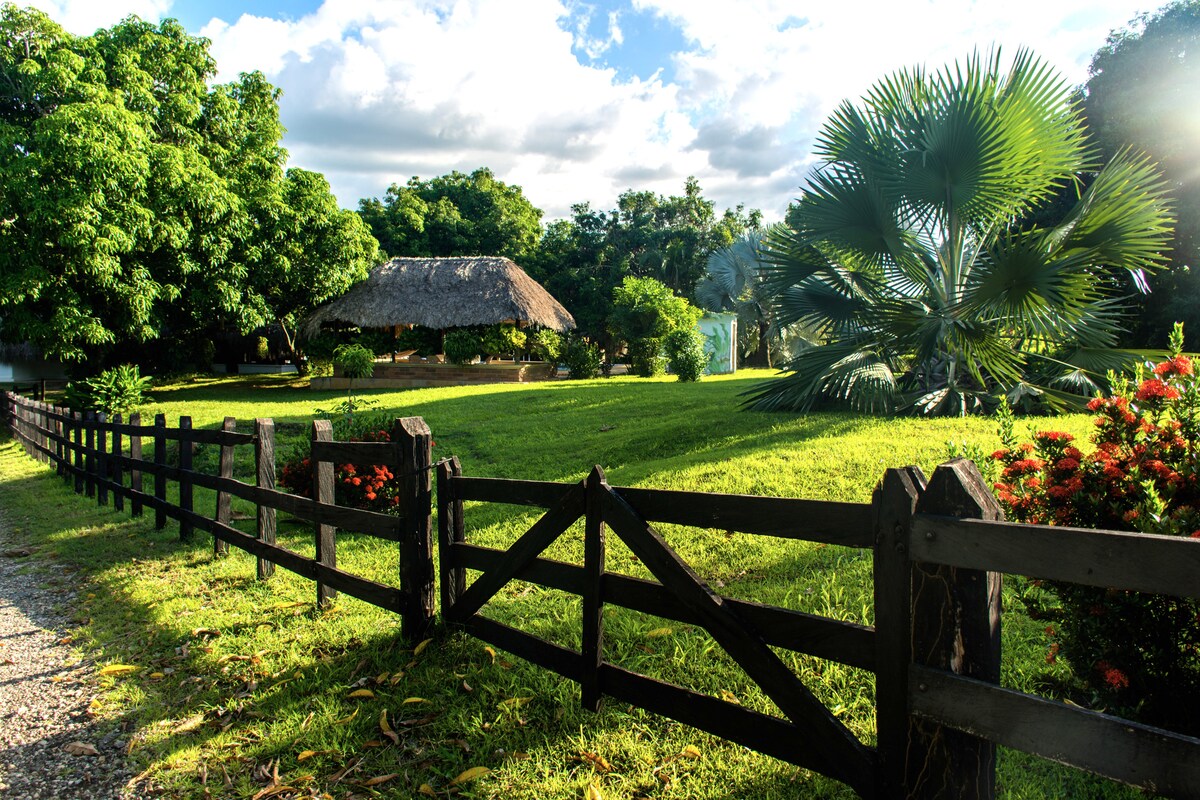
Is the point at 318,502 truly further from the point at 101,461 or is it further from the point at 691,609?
the point at 101,461

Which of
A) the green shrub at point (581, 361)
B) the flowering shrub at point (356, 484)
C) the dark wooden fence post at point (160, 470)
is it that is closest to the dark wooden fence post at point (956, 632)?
the flowering shrub at point (356, 484)

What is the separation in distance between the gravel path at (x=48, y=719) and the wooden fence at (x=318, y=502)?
1.26 m

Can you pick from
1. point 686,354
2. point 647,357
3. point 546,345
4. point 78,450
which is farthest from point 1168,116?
point 78,450

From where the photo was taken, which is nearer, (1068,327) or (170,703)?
(170,703)

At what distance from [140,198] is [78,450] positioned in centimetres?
1116

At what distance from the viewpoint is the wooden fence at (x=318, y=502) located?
416 cm

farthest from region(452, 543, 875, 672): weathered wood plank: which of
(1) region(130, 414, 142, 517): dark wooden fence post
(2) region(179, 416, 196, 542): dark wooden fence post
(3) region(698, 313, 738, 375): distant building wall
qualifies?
(3) region(698, 313, 738, 375): distant building wall

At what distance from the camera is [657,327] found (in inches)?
983

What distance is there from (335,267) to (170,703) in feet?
73.0

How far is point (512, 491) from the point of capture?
12.1ft

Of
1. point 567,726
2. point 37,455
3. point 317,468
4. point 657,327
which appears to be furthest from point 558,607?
point 657,327

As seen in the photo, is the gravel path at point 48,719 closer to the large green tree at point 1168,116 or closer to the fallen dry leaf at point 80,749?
the fallen dry leaf at point 80,749

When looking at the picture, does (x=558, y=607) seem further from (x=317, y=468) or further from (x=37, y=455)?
(x=37, y=455)

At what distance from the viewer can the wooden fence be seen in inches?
164
